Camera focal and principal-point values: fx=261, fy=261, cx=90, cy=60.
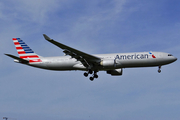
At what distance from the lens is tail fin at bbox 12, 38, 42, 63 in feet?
137

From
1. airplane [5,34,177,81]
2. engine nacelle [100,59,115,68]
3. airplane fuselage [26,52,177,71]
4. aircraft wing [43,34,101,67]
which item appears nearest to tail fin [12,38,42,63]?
airplane [5,34,177,81]

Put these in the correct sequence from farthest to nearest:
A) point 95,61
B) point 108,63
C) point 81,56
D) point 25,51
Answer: point 25,51 → point 95,61 → point 81,56 → point 108,63

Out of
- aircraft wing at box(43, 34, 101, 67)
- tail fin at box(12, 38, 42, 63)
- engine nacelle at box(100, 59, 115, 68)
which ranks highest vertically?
tail fin at box(12, 38, 42, 63)

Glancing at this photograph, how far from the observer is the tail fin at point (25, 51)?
41.8 metres

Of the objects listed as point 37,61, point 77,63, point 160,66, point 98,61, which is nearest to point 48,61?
point 37,61

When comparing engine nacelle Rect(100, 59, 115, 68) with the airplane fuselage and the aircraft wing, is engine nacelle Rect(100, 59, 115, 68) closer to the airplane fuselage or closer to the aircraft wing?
the airplane fuselage

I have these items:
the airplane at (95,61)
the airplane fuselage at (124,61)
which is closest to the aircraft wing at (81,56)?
the airplane at (95,61)

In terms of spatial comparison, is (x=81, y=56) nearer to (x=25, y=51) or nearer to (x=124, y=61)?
(x=124, y=61)

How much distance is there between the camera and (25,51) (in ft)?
143

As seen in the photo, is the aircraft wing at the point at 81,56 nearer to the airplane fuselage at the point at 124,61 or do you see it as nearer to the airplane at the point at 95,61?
the airplane at the point at 95,61

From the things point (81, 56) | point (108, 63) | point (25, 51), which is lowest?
point (108, 63)

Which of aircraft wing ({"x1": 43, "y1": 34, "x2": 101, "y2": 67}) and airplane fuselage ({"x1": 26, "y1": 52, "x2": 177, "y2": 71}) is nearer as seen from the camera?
aircraft wing ({"x1": 43, "y1": 34, "x2": 101, "y2": 67})

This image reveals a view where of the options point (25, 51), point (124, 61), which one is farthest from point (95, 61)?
point (25, 51)

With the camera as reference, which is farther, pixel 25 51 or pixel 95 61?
pixel 25 51
